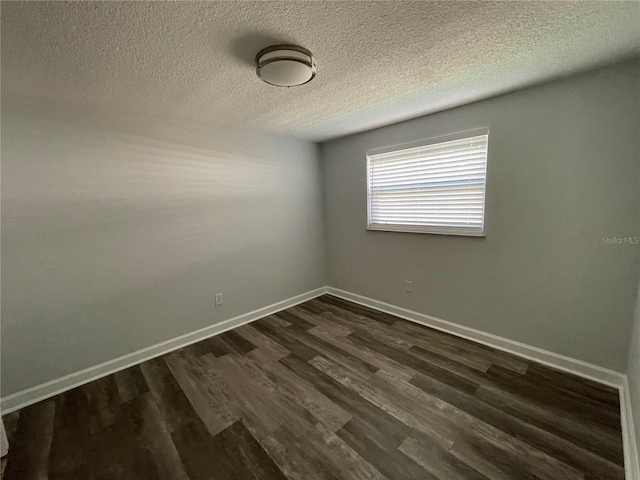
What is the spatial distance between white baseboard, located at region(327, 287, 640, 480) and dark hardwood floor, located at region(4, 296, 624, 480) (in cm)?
6

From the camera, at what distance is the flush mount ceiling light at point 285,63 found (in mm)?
1339

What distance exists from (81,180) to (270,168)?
1768 millimetres

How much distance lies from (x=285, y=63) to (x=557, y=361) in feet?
9.70

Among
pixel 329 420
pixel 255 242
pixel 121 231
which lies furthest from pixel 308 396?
pixel 121 231

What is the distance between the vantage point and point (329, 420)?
159cm

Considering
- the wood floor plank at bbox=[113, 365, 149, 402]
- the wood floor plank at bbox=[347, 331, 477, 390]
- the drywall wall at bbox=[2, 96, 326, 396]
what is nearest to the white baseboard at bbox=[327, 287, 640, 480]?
the wood floor plank at bbox=[347, 331, 477, 390]

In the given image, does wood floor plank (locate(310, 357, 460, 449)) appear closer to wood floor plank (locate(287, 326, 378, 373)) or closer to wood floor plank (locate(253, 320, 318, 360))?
wood floor plank (locate(287, 326, 378, 373))

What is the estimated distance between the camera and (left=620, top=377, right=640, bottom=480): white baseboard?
1194mm

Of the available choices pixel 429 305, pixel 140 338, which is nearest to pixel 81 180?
pixel 140 338

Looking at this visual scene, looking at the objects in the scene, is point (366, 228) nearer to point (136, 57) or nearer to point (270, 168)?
point (270, 168)

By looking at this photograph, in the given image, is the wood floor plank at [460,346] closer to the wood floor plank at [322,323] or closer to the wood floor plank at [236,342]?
the wood floor plank at [322,323]

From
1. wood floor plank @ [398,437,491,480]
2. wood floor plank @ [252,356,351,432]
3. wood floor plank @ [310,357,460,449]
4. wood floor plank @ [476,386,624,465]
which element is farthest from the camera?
wood floor plank @ [252,356,351,432]

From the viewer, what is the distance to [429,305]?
2727 millimetres

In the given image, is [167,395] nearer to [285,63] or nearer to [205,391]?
[205,391]
